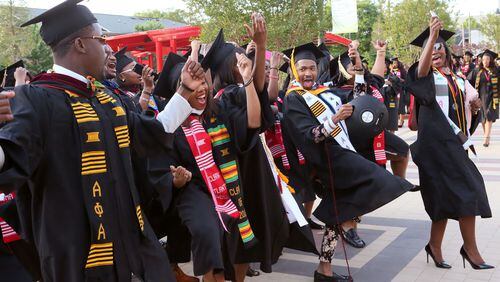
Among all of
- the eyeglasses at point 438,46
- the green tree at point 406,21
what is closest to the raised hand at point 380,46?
the eyeglasses at point 438,46

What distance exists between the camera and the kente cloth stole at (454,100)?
187 inches

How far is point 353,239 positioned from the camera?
227 inches

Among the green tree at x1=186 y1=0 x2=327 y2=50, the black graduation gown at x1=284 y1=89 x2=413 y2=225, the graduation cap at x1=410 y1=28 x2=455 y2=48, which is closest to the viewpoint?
the black graduation gown at x1=284 y1=89 x2=413 y2=225

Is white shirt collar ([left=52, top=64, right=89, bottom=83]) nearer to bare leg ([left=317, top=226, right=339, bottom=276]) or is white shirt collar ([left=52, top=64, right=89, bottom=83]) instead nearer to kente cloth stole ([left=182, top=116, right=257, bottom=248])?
kente cloth stole ([left=182, top=116, right=257, bottom=248])

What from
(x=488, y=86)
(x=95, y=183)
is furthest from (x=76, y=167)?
(x=488, y=86)

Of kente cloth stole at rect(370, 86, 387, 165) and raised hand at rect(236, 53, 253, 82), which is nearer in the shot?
raised hand at rect(236, 53, 253, 82)

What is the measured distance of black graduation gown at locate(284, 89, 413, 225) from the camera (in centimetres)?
441

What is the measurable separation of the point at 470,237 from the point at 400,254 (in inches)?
32.2

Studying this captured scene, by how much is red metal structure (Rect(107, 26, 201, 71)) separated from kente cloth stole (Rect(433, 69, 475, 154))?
15334mm

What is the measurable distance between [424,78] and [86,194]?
330 centimetres

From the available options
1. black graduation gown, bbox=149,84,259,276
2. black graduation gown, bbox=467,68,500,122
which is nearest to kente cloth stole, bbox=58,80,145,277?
black graduation gown, bbox=149,84,259,276

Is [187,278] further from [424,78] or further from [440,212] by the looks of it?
[424,78]

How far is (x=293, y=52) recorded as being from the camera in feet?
17.3

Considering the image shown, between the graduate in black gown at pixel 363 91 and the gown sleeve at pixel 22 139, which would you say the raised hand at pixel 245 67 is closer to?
the graduate in black gown at pixel 363 91
